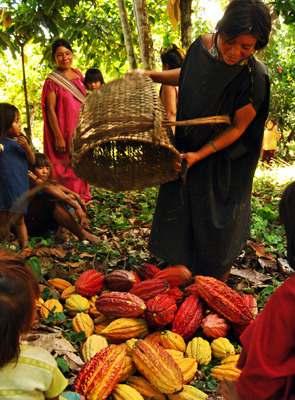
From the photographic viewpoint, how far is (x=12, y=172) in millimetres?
4332

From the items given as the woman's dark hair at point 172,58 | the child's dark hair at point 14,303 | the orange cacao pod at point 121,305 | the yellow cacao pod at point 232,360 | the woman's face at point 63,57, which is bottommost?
the yellow cacao pod at point 232,360

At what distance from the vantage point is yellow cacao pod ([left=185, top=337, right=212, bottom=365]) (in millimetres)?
2697

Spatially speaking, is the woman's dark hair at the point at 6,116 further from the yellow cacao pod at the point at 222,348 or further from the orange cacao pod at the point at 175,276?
the yellow cacao pod at the point at 222,348

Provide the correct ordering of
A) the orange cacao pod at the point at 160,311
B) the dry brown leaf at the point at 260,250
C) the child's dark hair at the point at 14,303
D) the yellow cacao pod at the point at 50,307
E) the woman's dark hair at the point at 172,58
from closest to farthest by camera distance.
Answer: the child's dark hair at the point at 14,303 → the orange cacao pod at the point at 160,311 → the yellow cacao pod at the point at 50,307 → the woman's dark hair at the point at 172,58 → the dry brown leaf at the point at 260,250

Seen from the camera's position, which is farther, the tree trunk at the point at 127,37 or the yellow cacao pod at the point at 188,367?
the tree trunk at the point at 127,37

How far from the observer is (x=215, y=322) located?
2.88m

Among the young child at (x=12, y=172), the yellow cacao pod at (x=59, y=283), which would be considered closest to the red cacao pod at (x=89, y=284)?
the yellow cacao pod at (x=59, y=283)

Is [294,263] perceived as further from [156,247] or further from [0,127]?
[0,127]

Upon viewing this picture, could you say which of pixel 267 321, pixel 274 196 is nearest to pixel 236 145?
pixel 267 321

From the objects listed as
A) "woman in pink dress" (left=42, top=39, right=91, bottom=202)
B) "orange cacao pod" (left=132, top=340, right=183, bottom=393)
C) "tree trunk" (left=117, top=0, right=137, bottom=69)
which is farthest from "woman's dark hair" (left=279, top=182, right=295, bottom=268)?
"tree trunk" (left=117, top=0, right=137, bottom=69)

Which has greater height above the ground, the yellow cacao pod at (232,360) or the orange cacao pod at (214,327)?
the orange cacao pod at (214,327)

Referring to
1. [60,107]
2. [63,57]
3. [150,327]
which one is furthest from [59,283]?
[63,57]

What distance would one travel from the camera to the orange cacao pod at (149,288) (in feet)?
9.95

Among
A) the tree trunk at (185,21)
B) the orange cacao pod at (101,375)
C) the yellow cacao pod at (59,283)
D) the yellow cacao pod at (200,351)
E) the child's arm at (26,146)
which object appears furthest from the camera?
the tree trunk at (185,21)
